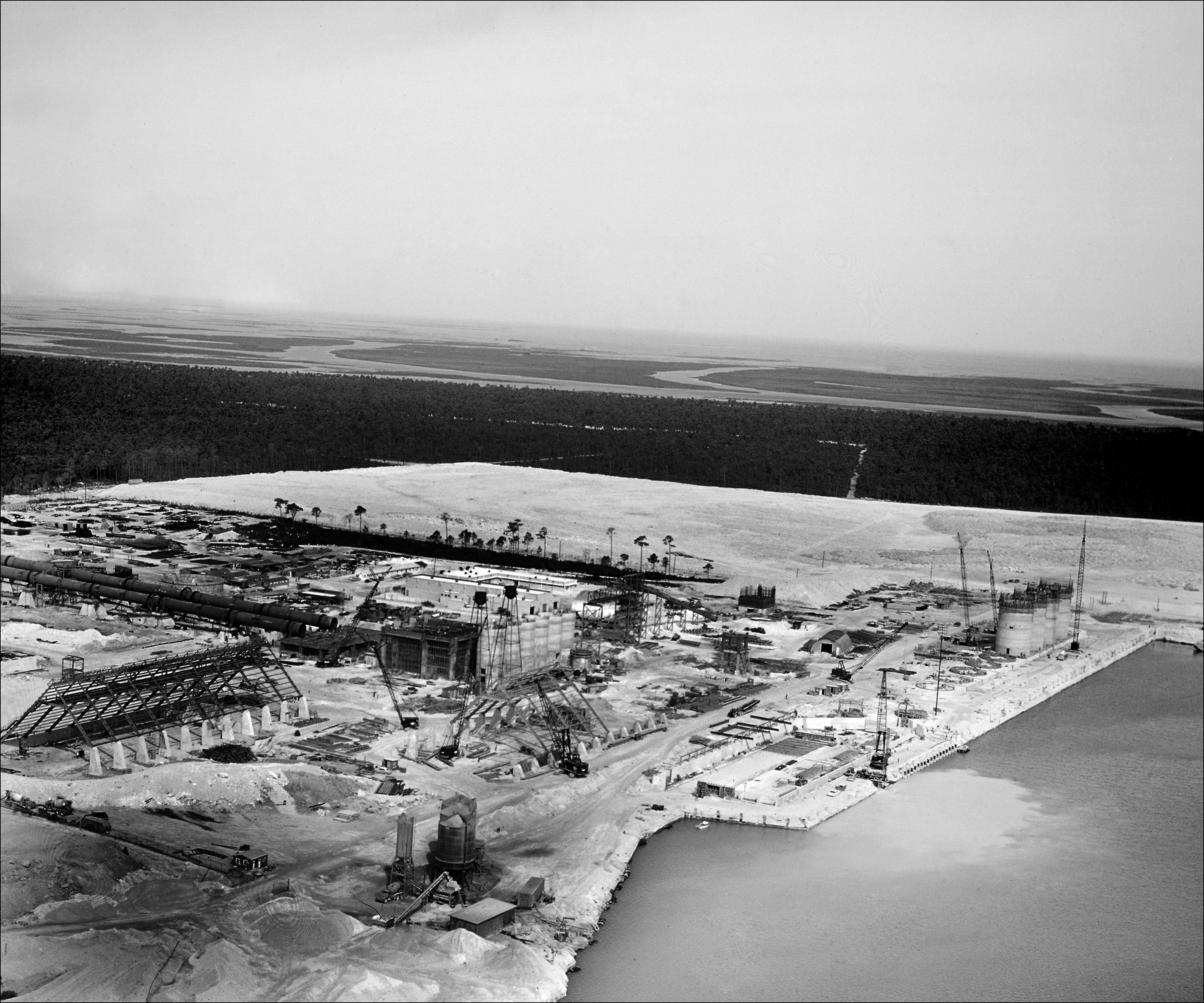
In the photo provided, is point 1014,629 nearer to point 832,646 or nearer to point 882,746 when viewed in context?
point 832,646

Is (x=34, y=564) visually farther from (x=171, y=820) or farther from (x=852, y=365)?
(x=852, y=365)

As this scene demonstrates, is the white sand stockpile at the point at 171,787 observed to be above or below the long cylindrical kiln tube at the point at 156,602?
below

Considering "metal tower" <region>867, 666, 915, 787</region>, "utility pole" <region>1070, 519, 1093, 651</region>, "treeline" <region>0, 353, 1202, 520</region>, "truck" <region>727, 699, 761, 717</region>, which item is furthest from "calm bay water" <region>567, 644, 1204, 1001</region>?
"treeline" <region>0, 353, 1202, 520</region>

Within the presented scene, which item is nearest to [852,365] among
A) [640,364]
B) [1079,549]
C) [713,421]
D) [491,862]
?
[640,364]

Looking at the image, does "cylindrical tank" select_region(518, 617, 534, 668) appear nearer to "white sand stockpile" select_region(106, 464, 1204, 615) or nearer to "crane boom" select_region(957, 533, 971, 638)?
"white sand stockpile" select_region(106, 464, 1204, 615)

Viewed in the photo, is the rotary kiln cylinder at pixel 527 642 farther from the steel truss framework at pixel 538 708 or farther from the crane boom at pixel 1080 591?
the crane boom at pixel 1080 591

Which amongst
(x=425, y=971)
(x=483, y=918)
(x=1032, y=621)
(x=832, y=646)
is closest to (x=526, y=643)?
(x=832, y=646)

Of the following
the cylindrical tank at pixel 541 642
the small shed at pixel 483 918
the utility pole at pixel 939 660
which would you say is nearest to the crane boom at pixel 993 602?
the utility pole at pixel 939 660
